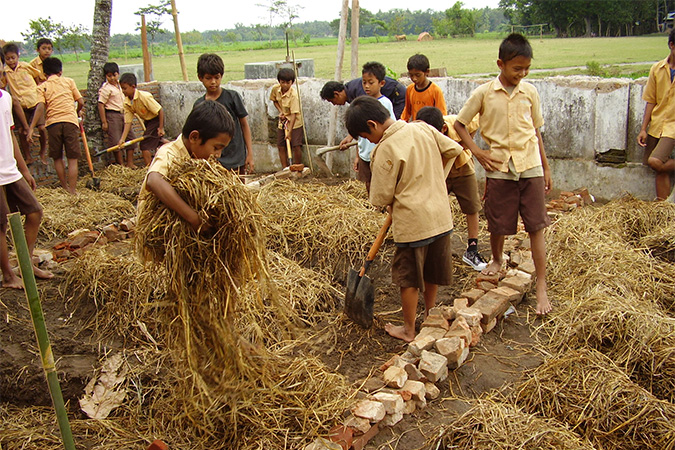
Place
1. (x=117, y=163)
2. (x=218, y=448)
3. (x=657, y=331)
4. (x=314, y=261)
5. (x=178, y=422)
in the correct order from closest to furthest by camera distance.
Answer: (x=218, y=448), (x=178, y=422), (x=657, y=331), (x=314, y=261), (x=117, y=163)

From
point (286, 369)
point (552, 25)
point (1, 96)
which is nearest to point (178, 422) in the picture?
point (286, 369)

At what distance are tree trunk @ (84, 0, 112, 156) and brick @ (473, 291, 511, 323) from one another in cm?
718

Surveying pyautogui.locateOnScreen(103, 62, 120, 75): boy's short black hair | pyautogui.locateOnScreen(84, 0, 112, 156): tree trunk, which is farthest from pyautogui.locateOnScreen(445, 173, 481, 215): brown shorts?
pyautogui.locateOnScreen(84, 0, 112, 156): tree trunk

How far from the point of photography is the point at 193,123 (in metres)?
2.63

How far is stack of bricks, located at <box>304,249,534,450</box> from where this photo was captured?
2.66 m

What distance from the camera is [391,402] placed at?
275cm

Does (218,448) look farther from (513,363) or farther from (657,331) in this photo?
(657,331)

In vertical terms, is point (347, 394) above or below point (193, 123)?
below

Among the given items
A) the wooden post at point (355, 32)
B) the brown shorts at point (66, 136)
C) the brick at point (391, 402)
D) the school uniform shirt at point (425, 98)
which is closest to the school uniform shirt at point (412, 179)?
the brick at point (391, 402)

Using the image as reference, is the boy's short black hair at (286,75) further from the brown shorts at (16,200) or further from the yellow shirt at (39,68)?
the brown shorts at (16,200)

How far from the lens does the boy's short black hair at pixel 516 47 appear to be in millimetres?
3664

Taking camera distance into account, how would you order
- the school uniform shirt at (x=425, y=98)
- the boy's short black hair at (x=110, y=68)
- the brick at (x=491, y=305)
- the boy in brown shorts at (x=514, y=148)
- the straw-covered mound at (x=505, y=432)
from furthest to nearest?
the boy's short black hair at (x=110, y=68)
the school uniform shirt at (x=425, y=98)
the boy in brown shorts at (x=514, y=148)
the brick at (x=491, y=305)
the straw-covered mound at (x=505, y=432)

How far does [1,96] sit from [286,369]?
9.01 feet

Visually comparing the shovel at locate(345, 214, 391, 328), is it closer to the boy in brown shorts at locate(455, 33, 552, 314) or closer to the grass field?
the boy in brown shorts at locate(455, 33, 552, 314)
